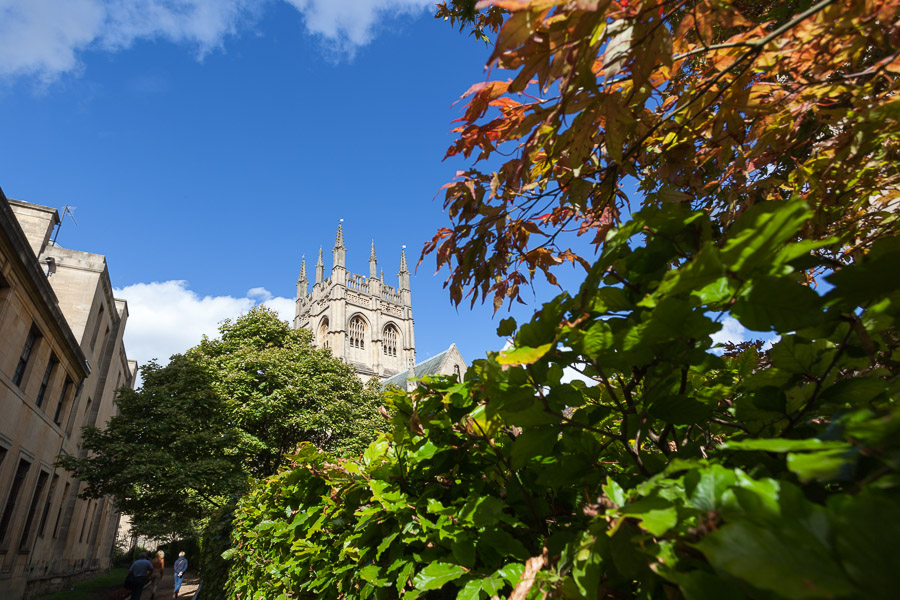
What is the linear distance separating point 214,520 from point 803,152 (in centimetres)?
1047

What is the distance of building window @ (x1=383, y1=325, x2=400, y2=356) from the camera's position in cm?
5876

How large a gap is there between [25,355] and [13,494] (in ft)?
13.7

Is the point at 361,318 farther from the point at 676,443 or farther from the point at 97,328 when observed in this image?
the point at 676,443

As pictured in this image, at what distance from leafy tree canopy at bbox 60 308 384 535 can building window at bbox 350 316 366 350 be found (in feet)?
96.4

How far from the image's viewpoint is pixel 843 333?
1.29 meters

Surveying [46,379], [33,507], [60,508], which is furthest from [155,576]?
[60,508]

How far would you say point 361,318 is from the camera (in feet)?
189

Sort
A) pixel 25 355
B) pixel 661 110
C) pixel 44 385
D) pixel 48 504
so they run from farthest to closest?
1. pixel 48 504
2. pixel 44 385
3. pixel 25 355
4. pixel 661 110

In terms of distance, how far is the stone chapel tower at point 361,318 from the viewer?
179 ft

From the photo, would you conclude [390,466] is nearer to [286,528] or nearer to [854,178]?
[286,528]

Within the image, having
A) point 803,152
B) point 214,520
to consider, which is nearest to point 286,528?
point 803,152

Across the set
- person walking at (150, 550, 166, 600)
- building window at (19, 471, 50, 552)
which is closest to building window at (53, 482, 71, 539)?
building window at (19, 471, 50, 552)

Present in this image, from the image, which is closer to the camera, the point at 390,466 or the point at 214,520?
the point at 390,466

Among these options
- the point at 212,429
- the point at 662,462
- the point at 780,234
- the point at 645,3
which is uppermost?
the point at 212,429
